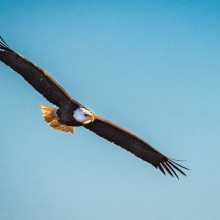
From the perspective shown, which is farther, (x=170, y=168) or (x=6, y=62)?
(x=170, y=168)

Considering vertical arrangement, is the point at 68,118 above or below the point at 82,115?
below

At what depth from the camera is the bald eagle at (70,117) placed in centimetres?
1071

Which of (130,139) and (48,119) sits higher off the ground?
(130,139)

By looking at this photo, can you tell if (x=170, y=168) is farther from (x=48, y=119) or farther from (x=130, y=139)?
(x=48, y=119)

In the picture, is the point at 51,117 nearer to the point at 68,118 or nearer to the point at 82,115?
the point at 68,118

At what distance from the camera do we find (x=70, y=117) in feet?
36.2

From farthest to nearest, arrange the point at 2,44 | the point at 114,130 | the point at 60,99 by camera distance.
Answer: the point at 114,130 → the point at 60,99 → the point at 2,44

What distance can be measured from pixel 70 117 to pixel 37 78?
46.7 inches

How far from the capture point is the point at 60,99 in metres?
11.2

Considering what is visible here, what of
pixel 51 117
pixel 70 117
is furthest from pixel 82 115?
pixel 51 117

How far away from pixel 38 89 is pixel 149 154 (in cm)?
339

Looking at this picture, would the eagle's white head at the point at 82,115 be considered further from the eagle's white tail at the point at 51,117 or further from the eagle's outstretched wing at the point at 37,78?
the eagle's white tail at the point at 51,117

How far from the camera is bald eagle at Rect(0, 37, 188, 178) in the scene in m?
10.7

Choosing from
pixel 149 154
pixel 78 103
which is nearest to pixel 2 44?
pixel 78 103
